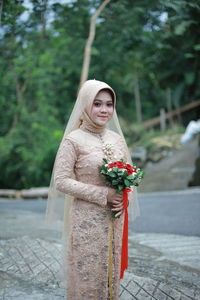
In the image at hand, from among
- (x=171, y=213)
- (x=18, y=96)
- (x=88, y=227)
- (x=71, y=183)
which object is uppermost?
(x=18, y=96)

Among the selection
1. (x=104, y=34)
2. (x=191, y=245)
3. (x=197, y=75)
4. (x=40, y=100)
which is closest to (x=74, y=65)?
(x=40, y=100)

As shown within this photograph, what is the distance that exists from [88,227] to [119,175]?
1.50 ft

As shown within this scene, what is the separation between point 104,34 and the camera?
32.5 ft

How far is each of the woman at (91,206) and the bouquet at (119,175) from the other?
82mm

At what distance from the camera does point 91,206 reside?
98.9 inches

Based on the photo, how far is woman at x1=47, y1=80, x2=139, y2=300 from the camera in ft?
8.13

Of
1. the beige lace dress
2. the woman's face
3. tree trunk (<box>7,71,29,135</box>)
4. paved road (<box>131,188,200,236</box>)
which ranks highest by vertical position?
tree trunk (<box>7,71,29,135</box>)

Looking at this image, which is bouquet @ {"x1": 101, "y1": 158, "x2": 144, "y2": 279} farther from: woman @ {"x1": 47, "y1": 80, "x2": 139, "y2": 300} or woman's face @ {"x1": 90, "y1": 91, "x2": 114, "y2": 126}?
woman's face @ {"x1": 90, "y1": 91, "x2": 114, "y2": 126}

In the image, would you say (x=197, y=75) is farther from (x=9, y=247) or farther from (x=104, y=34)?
(x=9, y=247)

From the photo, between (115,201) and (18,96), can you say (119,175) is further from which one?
(18,96)

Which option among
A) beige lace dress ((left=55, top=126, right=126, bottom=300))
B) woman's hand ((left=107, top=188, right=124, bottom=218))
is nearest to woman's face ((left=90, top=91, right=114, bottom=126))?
beige lace dress ((left=55, top=126, right=126, bottom=300))

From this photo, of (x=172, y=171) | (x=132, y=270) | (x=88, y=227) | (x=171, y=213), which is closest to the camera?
(x=88, y=227)

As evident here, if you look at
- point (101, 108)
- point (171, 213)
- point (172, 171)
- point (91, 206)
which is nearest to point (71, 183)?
point (91, 206)

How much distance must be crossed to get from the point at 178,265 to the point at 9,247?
85.7 inches
